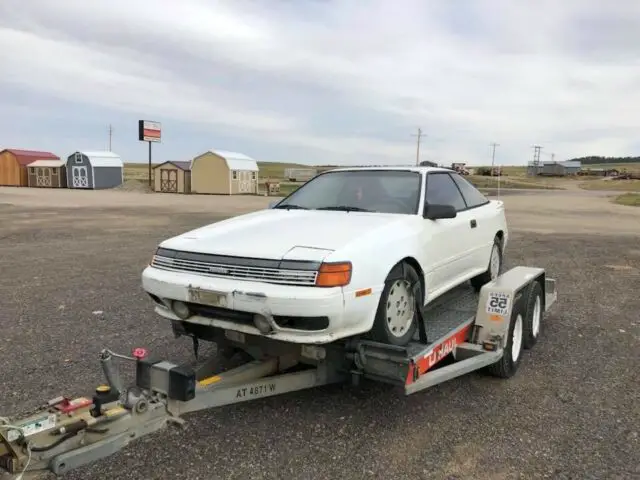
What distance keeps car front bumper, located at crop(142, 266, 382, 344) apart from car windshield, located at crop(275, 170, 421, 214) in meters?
1.25

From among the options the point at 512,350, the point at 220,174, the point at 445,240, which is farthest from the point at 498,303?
the point at 220,174

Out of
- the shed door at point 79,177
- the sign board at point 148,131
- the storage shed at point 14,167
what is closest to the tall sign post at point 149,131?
the sign board at point 148,131

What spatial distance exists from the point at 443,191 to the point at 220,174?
39.5 meters

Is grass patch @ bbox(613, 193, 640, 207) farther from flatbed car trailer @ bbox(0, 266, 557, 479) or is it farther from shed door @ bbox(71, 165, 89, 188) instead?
shed door @ bbox(71, 165, 89, 188)

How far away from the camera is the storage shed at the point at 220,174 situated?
43.2 meters

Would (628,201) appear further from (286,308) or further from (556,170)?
(556,170)

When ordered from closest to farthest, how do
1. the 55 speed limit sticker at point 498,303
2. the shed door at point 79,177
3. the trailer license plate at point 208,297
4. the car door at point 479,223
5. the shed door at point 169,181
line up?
the trailer license plate at point 208,297 < the 55 speed limit sticker at point 498,303 < the car door at point 479,223 < the shed door at point 169,181 < the shed door at point 79,177

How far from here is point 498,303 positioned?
4.55 metres

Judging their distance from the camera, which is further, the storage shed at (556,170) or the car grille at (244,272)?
the storage shed at (556,170)

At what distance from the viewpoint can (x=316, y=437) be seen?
11.9 feet

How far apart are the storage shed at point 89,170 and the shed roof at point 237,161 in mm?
11619

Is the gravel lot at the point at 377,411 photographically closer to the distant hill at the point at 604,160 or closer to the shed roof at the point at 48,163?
the shed roof at the point at 48,163

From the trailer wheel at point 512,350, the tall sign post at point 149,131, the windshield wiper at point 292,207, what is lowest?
the trailer wheel at point 512,350

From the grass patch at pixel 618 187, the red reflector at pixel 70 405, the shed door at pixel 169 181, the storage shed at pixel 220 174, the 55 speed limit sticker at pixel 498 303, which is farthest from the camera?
the grass patch at pixel 618 187
